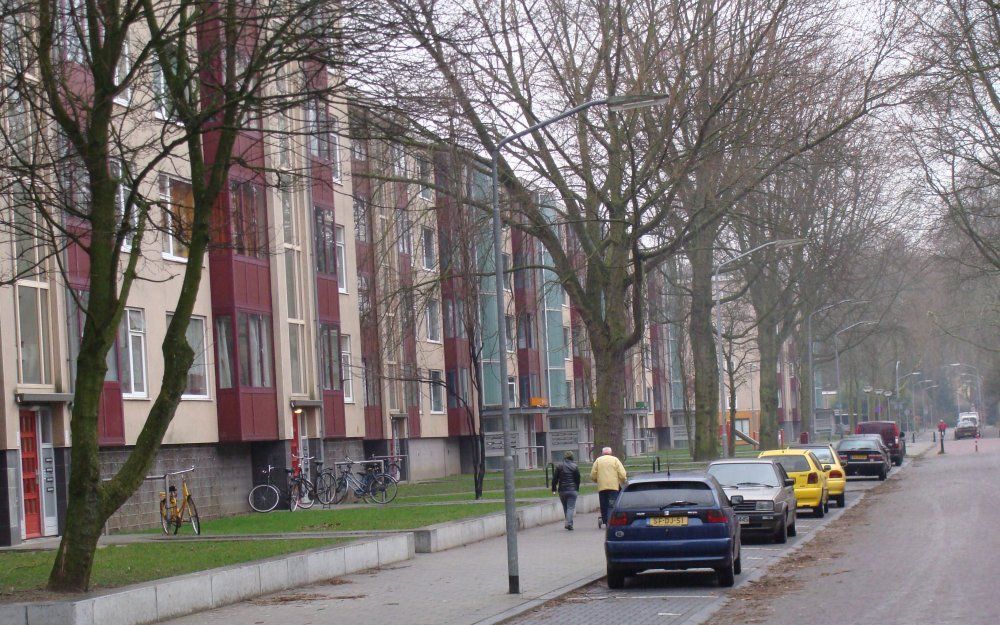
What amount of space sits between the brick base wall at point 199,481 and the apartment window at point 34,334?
262cm

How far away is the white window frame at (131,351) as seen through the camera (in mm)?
28188

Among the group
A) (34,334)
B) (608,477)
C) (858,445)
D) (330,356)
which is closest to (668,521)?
(608,477)

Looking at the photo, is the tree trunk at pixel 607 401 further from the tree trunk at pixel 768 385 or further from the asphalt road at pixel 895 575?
the tree trunk at pixel 768 385

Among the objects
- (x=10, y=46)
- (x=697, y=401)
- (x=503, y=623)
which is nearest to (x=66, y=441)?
(x=10, y=46)

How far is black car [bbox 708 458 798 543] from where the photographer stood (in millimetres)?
22328

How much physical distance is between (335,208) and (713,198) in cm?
1526

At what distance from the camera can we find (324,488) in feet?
114

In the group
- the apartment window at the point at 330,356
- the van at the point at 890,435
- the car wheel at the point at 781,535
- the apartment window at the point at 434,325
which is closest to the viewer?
the car wheel at the point at 781,535

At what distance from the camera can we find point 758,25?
1088 inches

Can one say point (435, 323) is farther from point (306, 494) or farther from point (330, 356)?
point (306, 494)

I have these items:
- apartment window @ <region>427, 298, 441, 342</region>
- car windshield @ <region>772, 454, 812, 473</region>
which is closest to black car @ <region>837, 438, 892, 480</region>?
apartment window @ <region>427, 298, 441, 342</region>

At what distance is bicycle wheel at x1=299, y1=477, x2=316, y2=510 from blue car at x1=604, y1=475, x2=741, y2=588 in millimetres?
17852

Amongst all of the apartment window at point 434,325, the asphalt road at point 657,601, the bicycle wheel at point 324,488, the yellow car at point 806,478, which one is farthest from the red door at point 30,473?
the apartment window at point 434,325

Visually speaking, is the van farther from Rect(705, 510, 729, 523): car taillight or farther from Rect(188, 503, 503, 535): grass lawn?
Rect(705, 510, 729, 523): car taillight
